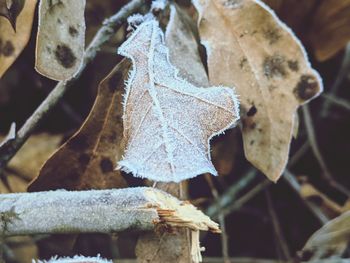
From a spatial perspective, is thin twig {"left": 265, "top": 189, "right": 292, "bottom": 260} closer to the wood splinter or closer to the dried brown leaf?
the dried brown leaf

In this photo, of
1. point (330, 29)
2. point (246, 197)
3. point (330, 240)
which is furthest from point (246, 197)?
point (330, 29)

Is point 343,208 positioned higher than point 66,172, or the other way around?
point 66,172

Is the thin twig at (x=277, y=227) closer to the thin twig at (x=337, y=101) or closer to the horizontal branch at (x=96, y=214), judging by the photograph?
the thin twig at (x=337, y=101)

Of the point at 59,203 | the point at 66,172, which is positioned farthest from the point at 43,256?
the point at 59,203

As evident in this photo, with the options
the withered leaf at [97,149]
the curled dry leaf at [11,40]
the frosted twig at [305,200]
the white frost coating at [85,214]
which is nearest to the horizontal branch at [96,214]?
the white frost coating at [85,214]

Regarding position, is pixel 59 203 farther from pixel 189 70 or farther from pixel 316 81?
pixel 316 81

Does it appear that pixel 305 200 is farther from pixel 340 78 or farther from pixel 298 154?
pixel 340 78

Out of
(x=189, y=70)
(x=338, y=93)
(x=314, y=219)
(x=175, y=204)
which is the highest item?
(x=189, y=70)
